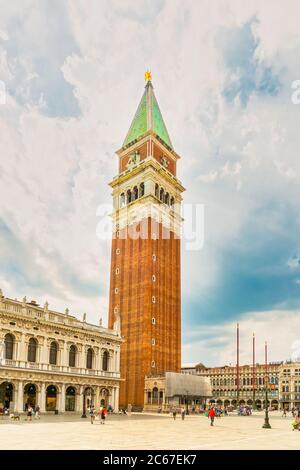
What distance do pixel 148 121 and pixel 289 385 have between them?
88.1 meters

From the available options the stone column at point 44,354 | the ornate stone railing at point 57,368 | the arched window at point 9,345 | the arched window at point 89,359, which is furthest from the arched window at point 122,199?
the arched window at point 9,345

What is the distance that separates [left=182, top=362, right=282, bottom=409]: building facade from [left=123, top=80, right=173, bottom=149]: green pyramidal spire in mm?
78617

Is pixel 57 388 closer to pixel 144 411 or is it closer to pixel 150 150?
pixel 144 411

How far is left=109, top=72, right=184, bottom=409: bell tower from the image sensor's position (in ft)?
237

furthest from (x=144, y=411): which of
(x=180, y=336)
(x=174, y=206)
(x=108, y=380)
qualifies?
(x=174, y=206)

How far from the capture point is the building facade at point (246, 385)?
132125mm

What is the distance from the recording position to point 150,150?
272 ft

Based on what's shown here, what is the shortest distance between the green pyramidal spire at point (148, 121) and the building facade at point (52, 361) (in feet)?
139

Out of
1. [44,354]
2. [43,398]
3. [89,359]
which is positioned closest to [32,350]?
[44,354]

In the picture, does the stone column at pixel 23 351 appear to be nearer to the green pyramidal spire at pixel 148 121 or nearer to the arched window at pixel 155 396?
the arched window at pixel 155 396

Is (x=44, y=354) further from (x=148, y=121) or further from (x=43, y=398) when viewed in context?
(x=148, y=121)

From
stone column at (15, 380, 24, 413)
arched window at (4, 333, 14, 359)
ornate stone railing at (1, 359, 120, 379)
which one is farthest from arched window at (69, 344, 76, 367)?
arched window at (4, 333, 14, 359)

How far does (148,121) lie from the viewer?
86938 millimetres

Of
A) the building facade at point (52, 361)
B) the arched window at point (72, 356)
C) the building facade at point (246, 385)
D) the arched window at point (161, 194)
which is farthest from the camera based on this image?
the building facade at point (246, 385)
